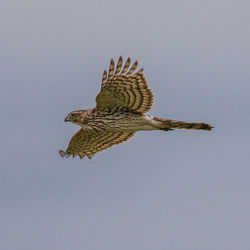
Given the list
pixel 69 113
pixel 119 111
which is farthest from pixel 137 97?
pixel 69 113

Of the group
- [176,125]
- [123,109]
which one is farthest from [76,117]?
[176,125]

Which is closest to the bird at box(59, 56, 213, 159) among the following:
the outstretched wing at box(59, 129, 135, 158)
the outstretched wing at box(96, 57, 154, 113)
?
the outstretched wing at box(96, 57, 154, 113)

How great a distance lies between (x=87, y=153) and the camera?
24266mm

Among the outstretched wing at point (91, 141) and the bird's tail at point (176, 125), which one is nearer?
the bird's tail at point (176, 125)

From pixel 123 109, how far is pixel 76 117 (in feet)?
5.03

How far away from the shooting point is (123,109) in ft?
71.0

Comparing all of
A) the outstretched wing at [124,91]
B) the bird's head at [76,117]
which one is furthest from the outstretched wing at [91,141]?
the outstretched wing at [124,91]

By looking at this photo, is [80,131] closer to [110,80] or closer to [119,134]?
[119,134]

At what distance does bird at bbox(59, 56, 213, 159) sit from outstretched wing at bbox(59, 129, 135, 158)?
34.3 inches

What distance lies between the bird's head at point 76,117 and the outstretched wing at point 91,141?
0.77 meters

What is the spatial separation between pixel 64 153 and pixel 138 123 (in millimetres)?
3417

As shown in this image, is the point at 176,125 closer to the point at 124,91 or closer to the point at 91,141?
the point at 124,91

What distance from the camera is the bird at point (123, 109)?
68.4ft

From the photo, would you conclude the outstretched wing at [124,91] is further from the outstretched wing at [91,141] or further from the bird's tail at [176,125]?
the outstretched wing at [91,141]
